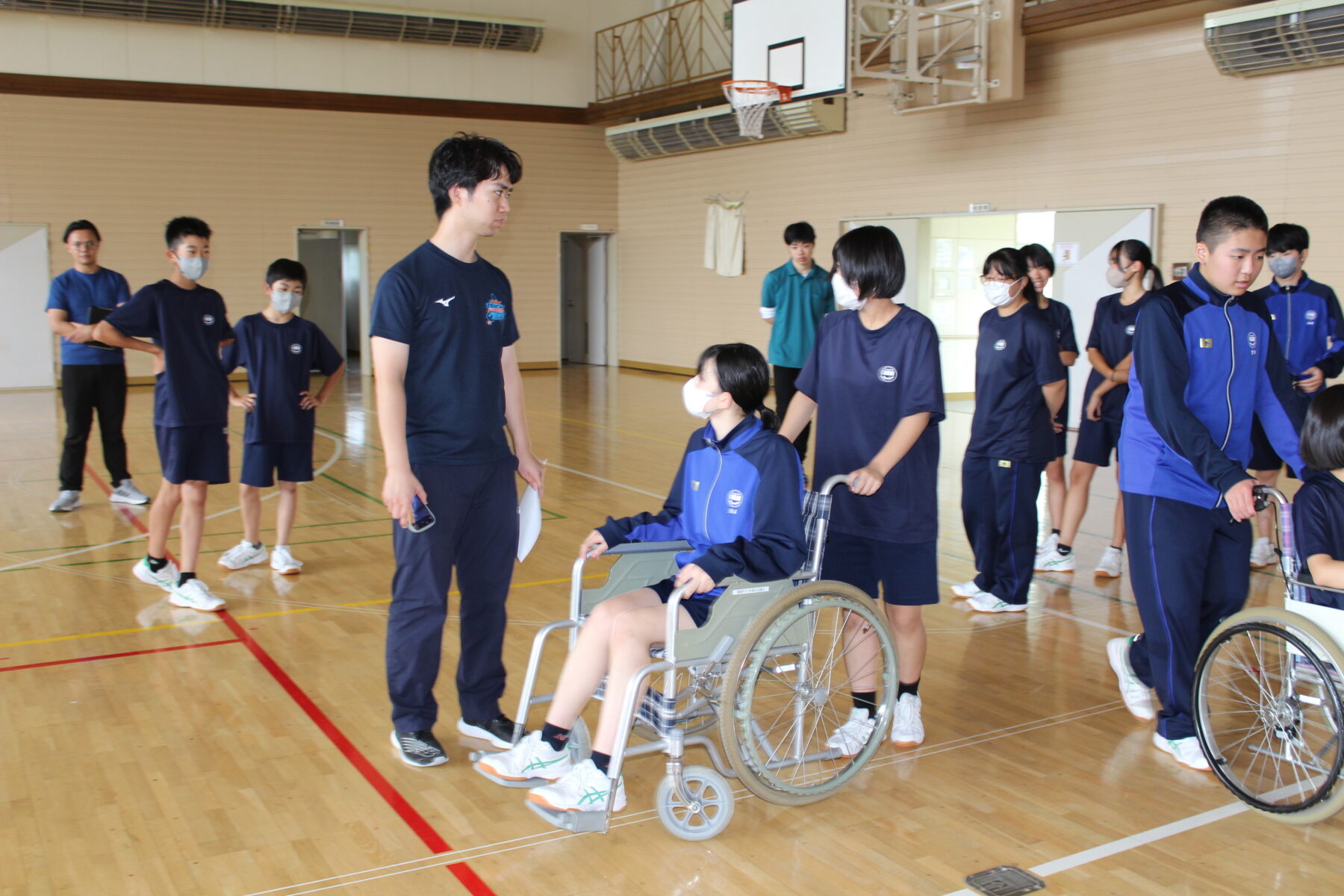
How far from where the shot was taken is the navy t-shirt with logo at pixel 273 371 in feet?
16.2

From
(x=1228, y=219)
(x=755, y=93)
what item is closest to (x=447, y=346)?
(x=1228, y=219)

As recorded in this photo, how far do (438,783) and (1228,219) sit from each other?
8.17ft

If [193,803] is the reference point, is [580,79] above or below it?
above

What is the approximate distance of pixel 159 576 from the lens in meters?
4.69

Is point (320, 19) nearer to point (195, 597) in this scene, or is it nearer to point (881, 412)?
point (195, 597)

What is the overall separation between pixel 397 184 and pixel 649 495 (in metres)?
9.63

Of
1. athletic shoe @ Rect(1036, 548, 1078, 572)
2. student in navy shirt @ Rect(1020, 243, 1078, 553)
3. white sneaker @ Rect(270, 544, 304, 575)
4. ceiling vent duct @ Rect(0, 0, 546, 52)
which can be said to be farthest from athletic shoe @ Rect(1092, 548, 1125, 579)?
ceiling vent duct @ Rect(0, 0, 546, 52)

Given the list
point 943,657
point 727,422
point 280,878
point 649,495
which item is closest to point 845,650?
point 727,422

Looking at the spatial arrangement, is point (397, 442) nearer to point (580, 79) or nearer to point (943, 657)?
point (943, 657)

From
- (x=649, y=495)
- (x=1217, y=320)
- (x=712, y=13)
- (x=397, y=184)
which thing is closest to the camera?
(x=1217, y=320)

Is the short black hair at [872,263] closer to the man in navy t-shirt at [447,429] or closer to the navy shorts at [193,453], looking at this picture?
the man in navy t-shirt at [447,429]

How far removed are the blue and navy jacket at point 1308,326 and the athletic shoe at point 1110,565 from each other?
1097mm

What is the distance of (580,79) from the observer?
51.8 ft

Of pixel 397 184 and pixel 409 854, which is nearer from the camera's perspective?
pixel 409 854
